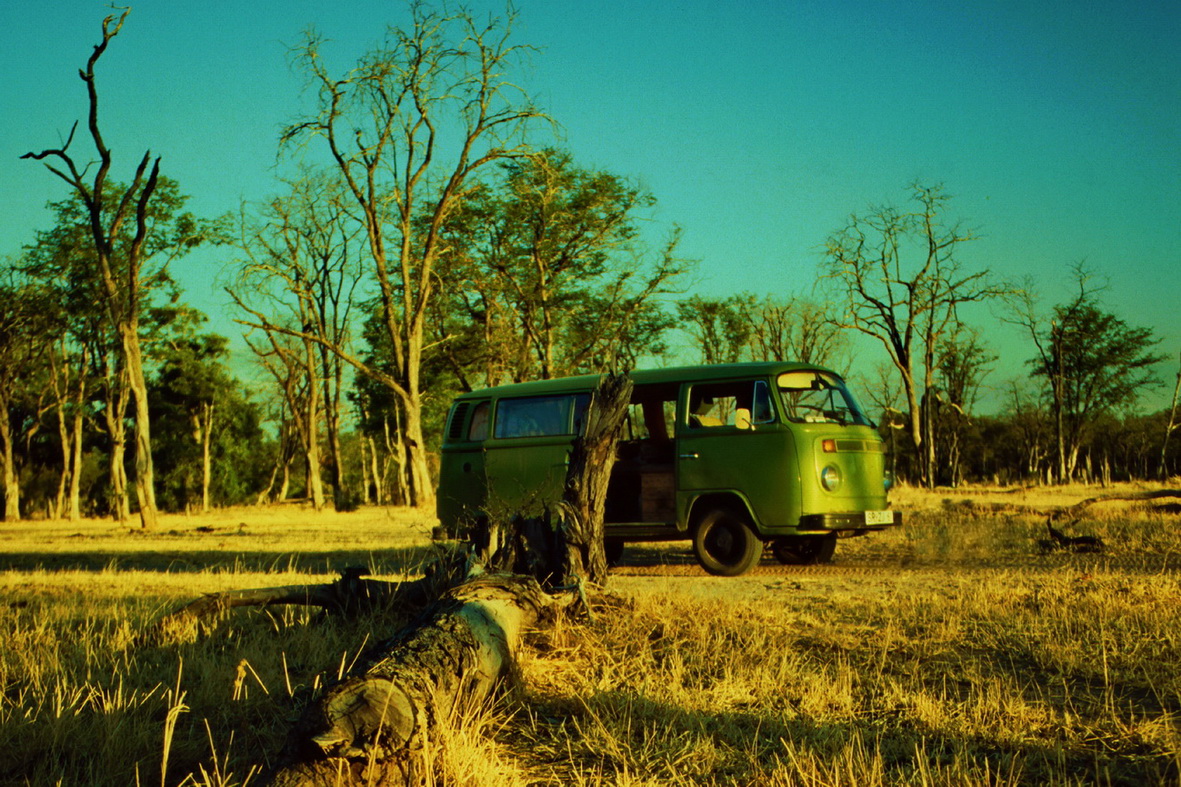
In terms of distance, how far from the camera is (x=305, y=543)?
16.1 m

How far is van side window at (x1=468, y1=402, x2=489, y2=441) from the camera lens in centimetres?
1220

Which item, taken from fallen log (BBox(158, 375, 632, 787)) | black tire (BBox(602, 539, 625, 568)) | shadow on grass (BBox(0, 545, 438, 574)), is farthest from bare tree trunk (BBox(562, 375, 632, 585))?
black tire (BBox(602, 539, 625, 568))

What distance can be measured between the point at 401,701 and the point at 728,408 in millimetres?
8223

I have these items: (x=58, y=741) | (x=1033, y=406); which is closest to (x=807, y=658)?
(x=58, y=741)

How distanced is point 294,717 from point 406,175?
78.3 ft

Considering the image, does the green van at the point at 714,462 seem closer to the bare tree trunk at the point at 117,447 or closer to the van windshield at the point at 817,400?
the van windshield at the point at 817,400

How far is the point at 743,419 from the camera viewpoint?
10062 mm

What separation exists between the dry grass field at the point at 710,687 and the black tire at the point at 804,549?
2.53m

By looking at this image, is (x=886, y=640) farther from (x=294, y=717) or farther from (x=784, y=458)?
(x=784, y=458)

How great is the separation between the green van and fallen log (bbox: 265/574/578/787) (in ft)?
14.7

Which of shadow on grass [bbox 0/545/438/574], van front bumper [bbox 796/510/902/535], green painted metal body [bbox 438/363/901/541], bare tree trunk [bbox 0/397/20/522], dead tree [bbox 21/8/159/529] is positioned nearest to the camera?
van front bumper [bbox 796/510/902/535]

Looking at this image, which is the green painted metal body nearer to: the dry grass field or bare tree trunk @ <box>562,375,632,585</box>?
the dry grass field

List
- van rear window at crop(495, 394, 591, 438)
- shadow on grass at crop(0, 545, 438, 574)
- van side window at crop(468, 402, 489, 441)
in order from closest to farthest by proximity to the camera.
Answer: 1. van rear window at crop(495, 394, 591, 438)
2. shadow on grass at crop(0, 545, 438, 574)
3. van side window at crop(468, 402, 489, 441)

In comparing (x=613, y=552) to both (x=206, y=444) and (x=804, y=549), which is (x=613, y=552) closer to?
(x=804, y=549)
